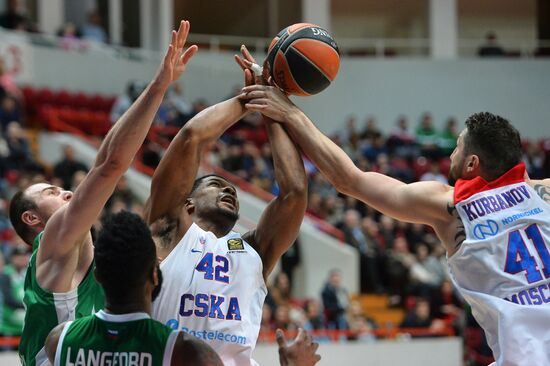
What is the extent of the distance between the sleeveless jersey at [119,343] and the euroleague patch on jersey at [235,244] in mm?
1140

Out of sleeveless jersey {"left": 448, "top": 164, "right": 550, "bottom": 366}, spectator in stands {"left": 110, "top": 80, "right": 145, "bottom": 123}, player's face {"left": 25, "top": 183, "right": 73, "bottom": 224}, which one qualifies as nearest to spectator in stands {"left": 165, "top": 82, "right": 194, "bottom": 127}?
spectator in stands {"left": 110, "top": 80, "right": 145, "bottom": 123}

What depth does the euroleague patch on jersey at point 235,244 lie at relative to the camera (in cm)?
470

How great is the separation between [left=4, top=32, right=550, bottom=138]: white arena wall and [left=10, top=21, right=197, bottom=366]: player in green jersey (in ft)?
49.3

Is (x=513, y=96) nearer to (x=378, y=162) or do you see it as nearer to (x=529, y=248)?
(x=378, y=162)

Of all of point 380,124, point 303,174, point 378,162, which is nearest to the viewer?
point 303,174

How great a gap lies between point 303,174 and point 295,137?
211 millimetres

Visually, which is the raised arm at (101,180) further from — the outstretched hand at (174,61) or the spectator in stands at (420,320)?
the spectator in stands at (420,320)

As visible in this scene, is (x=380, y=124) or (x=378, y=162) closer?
(x=378, y=162)

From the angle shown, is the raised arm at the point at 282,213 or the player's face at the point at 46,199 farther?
the raised arm at the point at 282,213

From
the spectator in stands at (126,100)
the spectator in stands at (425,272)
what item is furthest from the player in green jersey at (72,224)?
the spectator in stands at (126,100)

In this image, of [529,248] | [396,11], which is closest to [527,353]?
[529,248]

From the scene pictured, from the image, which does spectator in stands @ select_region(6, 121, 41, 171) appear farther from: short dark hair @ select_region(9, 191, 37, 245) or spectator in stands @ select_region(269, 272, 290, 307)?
short dark hair @ select_region(9, 191, 37, 245)

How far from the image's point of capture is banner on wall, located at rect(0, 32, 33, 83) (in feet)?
53.9

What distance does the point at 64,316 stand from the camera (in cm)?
425
